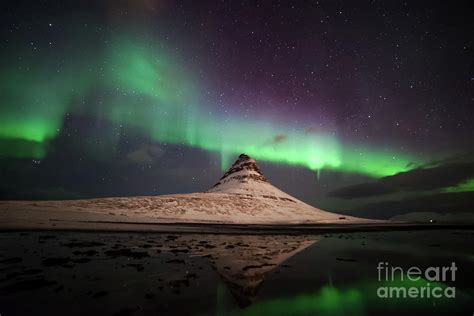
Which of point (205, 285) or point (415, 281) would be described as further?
point (415, 281)

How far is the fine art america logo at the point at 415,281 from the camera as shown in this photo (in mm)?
9188

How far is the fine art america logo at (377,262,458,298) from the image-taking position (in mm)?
9188

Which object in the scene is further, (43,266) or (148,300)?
(43,266)

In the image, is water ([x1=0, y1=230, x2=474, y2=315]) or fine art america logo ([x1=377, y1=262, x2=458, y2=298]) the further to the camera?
fine art america logo ([x1=377, y1=262, x2=458, y2=298])

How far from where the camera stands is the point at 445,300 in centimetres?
849

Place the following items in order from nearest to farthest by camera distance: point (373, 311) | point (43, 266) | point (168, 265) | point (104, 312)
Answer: point (104, 312), point (373, 311), point (43, 266), point (168, 265)

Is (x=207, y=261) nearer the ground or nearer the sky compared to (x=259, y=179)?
nearer the ground

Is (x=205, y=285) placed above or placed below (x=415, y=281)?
above

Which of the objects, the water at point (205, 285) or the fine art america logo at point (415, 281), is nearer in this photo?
the water at point (205, 285)

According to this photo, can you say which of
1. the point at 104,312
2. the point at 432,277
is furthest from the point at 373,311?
the point at 104,312

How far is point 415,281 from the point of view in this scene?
36.2ft

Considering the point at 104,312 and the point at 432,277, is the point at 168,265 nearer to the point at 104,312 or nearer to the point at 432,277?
the point at 104,312

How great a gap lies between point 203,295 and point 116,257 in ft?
26.9

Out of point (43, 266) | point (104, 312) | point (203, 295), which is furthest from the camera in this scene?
point (43, 266)
